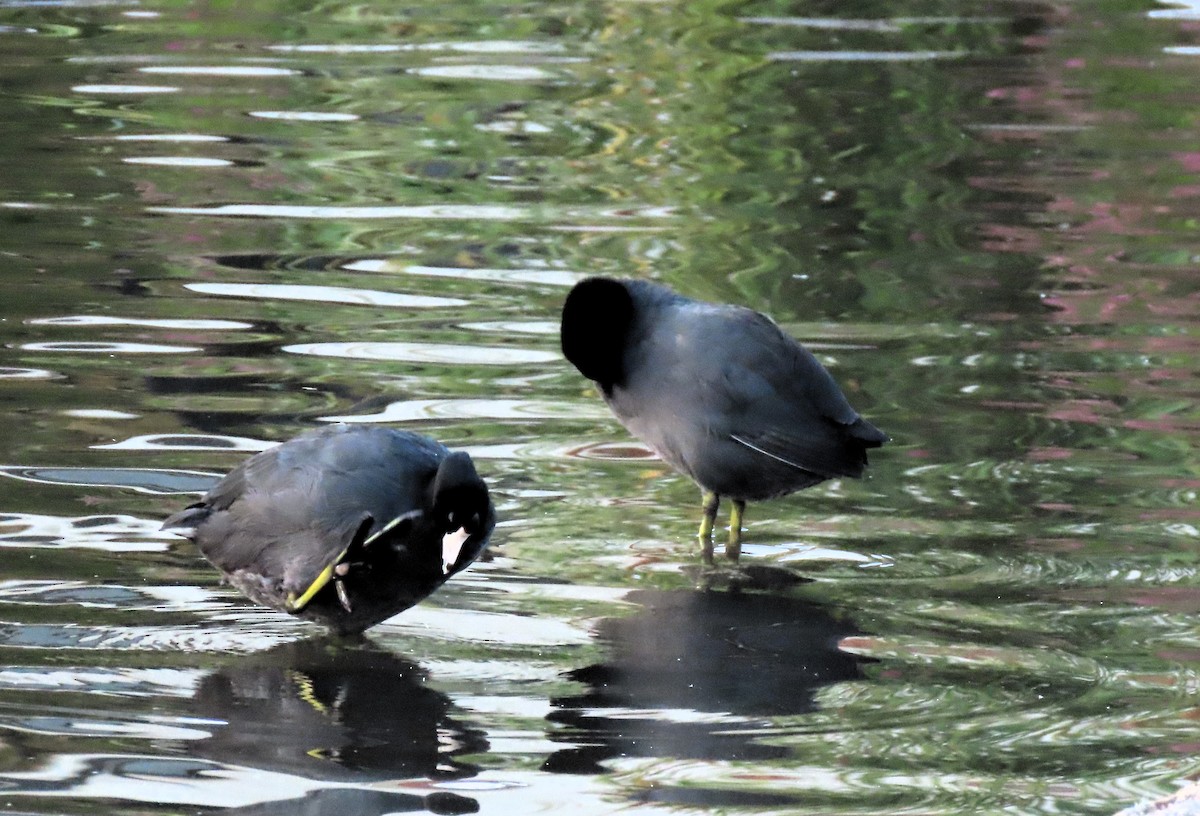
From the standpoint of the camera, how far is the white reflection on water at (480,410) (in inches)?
275

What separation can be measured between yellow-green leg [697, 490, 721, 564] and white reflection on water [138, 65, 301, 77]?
8.21 m

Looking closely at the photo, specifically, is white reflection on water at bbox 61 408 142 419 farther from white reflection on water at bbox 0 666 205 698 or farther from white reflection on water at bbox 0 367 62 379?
white reflection on water at bbox 0 666 205 698

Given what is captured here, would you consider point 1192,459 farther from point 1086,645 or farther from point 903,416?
point 1086,645

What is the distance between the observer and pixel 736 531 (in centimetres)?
615

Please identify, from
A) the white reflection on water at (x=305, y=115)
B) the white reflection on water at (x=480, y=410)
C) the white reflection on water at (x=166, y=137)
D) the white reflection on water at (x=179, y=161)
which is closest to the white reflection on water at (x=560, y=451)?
the white reflection on water at (x=480, y=410)

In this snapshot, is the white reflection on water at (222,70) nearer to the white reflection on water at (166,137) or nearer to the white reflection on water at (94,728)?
the white reflection on water at (166,137)

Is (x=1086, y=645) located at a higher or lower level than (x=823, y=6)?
lower

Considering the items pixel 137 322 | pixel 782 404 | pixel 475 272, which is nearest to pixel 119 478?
pixel 137 322

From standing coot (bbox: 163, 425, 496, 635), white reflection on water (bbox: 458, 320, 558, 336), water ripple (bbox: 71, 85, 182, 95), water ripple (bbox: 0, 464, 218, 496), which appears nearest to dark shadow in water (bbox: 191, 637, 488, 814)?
standing coot (bbox: 163, 425, 496, 635)

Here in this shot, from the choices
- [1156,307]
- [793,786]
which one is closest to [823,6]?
[1156,307]

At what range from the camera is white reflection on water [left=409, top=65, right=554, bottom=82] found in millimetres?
13523

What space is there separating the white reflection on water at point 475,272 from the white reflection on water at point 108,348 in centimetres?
149

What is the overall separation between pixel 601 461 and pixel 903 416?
118cm

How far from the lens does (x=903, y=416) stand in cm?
711
